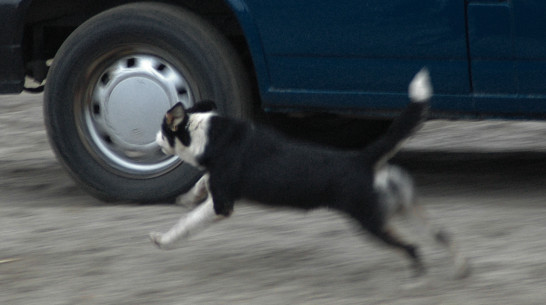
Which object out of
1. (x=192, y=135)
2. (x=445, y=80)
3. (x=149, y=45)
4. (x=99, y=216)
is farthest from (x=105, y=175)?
(x=445, y=80)

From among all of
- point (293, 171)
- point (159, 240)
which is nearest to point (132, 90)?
point (159, 240)

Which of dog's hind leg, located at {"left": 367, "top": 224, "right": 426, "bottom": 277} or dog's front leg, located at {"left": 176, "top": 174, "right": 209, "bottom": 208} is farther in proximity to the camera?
dog's front leg, located at {"left": 176, "top": 174, "right": 209, "bottom": 208}

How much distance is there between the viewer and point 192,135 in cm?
475

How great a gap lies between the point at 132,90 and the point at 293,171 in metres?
1.41

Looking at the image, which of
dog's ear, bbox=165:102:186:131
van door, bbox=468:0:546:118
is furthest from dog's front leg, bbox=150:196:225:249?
van door, bbox=468:0:546:118

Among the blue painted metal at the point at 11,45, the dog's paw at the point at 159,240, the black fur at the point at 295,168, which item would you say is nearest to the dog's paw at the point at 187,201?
the dog's paw at the point at 159,240

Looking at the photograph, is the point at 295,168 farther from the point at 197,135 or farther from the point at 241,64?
the point at 241,64

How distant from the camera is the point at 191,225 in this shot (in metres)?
4.72

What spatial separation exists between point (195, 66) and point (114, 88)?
429 millimetres

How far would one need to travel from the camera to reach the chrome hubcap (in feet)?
18.5

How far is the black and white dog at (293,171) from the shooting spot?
14.1ft

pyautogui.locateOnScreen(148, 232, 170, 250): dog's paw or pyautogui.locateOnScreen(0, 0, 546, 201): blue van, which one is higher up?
pyautogui.locateOnScreen(0, 0, 546, 201): blue van

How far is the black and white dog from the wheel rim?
84 cm

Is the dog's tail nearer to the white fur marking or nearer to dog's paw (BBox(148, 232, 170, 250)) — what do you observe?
the white fur marking
